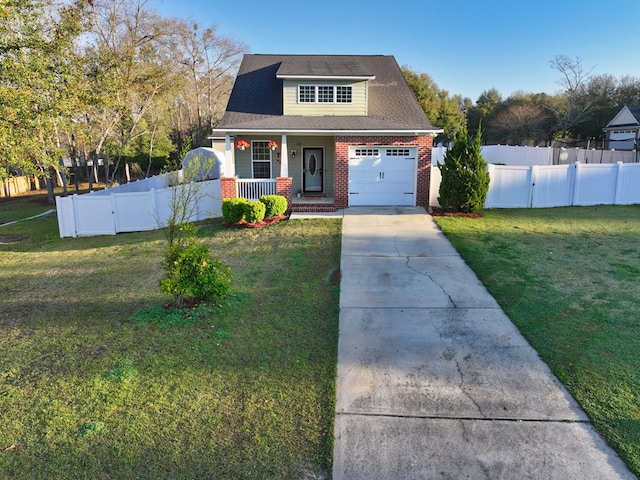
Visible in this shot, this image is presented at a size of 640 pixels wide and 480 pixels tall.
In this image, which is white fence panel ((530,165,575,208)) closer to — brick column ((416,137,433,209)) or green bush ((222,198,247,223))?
brick column ((416,137,433,209))

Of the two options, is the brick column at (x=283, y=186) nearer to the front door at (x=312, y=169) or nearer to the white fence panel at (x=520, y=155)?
the front door at (x=312, y=169)

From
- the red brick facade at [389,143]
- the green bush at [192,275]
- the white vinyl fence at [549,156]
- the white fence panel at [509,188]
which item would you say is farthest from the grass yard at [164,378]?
the white vinyl fence at [549,156]

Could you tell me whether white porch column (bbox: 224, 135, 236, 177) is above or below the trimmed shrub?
above

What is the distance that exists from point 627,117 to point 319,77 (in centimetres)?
3695

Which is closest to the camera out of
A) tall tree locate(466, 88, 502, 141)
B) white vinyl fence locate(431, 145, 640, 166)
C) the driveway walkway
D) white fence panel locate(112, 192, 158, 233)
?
the driveway walkway

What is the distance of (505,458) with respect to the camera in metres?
3.55

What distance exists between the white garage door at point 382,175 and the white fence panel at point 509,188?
8.60 feet

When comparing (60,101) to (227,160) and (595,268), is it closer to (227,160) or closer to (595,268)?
(227,160)

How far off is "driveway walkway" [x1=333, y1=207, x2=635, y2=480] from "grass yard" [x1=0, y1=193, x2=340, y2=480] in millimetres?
337

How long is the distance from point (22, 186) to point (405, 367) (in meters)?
30.2

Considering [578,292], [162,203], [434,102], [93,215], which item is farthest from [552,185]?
[434,102]

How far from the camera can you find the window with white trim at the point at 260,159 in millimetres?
16625

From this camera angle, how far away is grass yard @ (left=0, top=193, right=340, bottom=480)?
3557mm

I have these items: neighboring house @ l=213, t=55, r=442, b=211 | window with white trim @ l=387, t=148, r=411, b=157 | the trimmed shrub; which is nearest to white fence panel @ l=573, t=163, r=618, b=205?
neighboring house @ l=213, t=55, r=442, b=211
